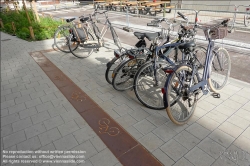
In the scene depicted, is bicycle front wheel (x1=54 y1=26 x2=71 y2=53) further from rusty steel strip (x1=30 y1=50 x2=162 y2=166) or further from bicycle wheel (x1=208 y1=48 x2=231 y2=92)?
bicycle wheel (x1=208 y1=48 x2=231 y2=92)

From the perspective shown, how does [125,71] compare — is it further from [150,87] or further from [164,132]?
[164,132]

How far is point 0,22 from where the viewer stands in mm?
11516

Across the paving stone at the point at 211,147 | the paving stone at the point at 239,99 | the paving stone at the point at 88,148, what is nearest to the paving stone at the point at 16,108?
the paving stone at the point at 88,148

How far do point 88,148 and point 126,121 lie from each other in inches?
31.1

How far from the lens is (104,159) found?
7.65 feet

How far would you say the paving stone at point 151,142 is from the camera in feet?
8.14

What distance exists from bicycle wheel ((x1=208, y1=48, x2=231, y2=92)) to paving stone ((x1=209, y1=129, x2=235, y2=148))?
113 cm

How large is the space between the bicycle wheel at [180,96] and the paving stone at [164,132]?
17cm

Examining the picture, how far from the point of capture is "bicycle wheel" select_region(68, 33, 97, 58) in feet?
18.8

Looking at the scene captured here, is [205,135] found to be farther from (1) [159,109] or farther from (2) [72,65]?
(2) [72,65]

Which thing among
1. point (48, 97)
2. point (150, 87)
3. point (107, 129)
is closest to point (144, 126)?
point (107, 129)

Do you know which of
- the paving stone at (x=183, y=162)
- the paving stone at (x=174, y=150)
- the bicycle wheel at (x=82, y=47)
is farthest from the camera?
the bicycle wheel at (x=82, y=47)

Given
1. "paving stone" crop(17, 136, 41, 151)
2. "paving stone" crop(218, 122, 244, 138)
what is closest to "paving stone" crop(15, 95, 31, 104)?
"paving stone" crop(17, 136, 41, 151)

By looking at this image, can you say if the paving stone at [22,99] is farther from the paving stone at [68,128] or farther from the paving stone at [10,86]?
the paving stone at [68,128]
